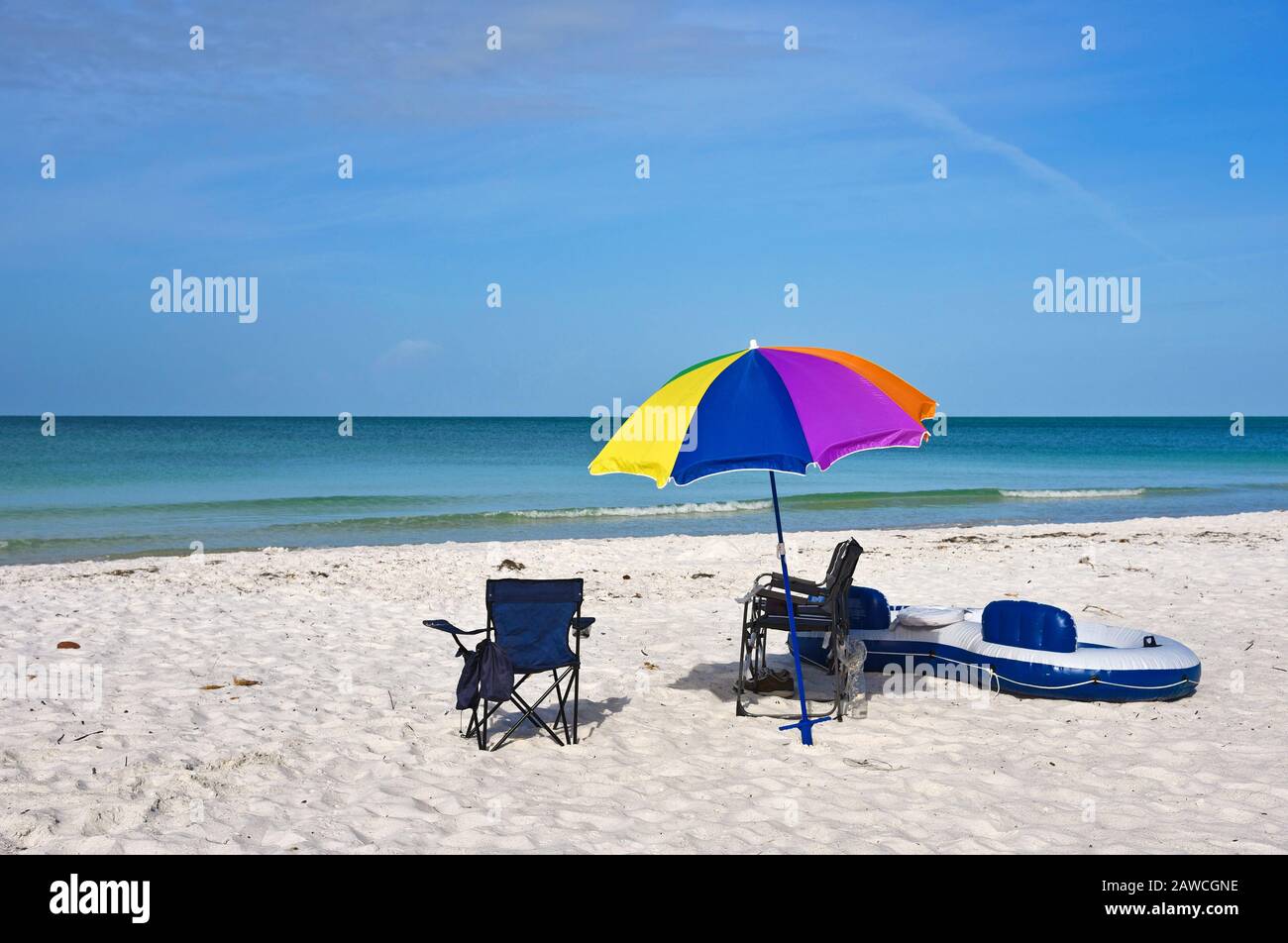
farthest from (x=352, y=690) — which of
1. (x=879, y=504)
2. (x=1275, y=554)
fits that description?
(x=879, y=504)

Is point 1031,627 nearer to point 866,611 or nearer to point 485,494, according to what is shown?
point 866,611

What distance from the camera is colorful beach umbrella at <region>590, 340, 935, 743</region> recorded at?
5320 mm

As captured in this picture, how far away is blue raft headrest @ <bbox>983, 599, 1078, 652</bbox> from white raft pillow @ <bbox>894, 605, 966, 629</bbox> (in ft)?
1.27

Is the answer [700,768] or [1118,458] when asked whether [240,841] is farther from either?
[1118,458]

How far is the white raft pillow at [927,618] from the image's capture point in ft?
23.9

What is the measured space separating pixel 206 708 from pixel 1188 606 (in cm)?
861

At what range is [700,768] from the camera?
5.40 meters
